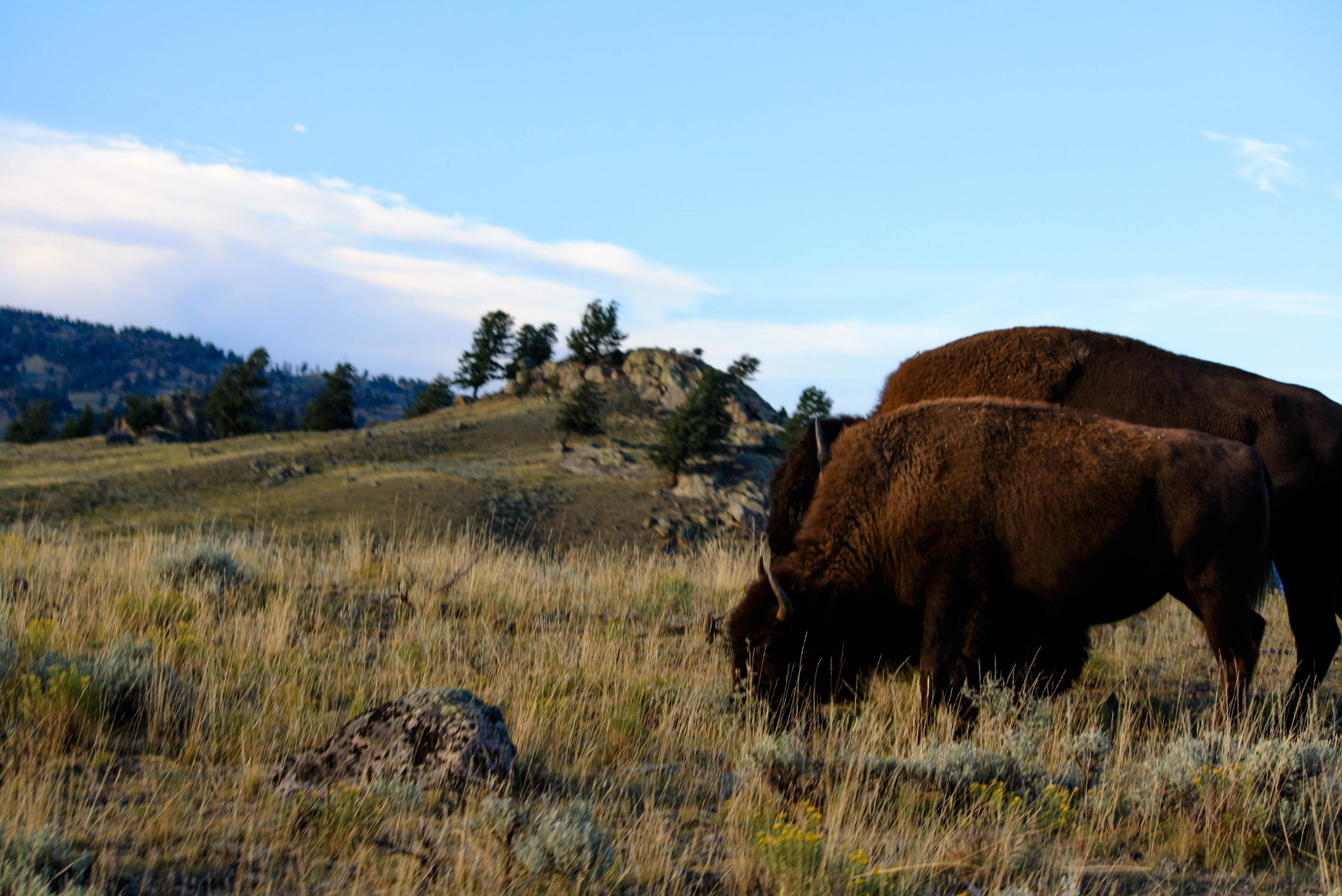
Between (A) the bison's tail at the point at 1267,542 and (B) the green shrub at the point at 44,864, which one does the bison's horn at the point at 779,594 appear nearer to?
(A) the bison's tail at the point at 1267,542

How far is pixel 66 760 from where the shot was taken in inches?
153

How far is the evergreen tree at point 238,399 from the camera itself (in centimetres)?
4959

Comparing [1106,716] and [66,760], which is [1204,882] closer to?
[1106,716]

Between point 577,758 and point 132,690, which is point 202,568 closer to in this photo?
point 132,690

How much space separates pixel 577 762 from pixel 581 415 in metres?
34.8

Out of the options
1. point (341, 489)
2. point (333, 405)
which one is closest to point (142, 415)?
point (333, 405)

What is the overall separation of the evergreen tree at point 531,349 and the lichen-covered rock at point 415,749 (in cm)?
4635

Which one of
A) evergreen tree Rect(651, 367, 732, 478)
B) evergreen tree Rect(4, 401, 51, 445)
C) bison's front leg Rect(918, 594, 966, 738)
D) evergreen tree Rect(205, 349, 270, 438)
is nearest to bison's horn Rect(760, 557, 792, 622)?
bison's front leg Rect(918, 594, 966, 738)

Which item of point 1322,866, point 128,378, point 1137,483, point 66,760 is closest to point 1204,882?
point 1322,866

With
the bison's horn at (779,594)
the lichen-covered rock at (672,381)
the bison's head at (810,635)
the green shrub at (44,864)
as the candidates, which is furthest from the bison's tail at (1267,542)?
the lichen-covered rock at (672,381)

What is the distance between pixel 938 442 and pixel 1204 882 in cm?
261

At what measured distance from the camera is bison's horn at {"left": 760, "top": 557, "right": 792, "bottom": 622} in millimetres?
5254

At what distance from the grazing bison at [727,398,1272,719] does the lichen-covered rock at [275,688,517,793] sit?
6.31ft

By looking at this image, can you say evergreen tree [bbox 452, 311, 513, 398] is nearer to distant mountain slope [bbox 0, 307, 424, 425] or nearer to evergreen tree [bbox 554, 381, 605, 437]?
evergreen tree [bbox 554, 381, 605, 437]
